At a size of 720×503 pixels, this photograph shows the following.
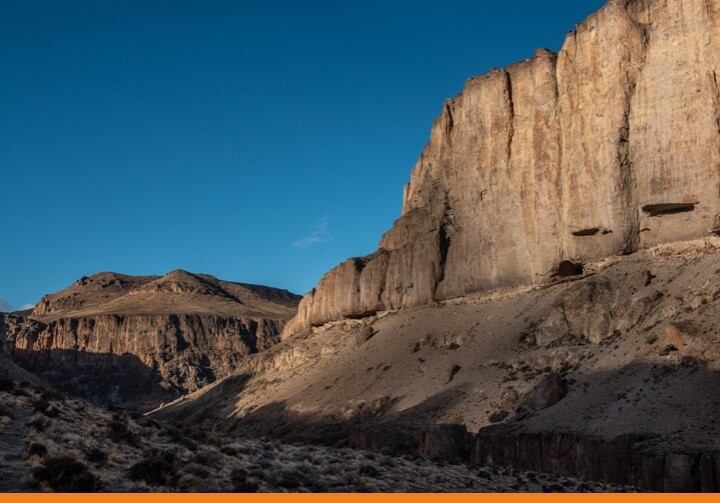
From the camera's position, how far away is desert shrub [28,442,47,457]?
54.6ft

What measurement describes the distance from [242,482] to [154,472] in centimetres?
179

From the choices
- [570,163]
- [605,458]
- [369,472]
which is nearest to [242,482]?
[369,472]

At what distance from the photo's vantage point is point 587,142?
63.2m

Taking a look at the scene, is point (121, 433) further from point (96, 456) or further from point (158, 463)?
point (158, 463)

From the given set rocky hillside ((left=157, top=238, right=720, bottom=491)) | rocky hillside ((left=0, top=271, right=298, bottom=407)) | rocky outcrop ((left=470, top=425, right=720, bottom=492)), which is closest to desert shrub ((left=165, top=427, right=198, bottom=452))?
rocky outcrop ((left=470, top=425, right=720, bottom=492))

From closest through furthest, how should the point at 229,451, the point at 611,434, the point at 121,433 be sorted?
the point at 121,433, the point at 229,451, the point at 611,434

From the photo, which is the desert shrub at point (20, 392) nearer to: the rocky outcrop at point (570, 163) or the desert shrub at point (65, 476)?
the desert shrub at point (65, 476)

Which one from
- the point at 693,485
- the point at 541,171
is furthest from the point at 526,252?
the point at 693,485

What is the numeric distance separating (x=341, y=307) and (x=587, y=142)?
36836 millimetres

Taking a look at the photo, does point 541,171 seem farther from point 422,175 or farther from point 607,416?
point 607,416

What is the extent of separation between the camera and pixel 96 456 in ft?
57.1

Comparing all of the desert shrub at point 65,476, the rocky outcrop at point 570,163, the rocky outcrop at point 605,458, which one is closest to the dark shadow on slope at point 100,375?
the rocky outcrop at point 570,163

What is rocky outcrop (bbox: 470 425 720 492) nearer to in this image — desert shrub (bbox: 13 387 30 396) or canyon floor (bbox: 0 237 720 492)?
canyon floor (bbox: 0 237 720 492)

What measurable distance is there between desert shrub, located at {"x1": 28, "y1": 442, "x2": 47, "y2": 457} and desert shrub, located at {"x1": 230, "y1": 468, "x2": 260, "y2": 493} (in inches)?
150
